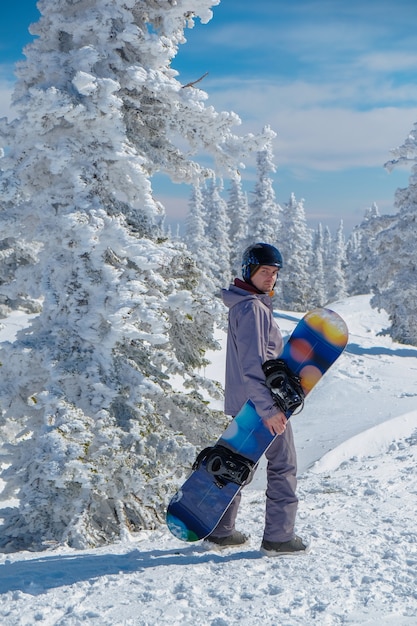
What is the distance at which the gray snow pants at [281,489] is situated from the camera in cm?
499

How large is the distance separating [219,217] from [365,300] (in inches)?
770

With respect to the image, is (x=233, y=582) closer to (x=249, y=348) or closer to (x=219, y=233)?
(x=249, y=348)

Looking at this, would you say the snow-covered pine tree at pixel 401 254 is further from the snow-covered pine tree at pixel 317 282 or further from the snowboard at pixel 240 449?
the snow-covered pine tree at pixel 317 282

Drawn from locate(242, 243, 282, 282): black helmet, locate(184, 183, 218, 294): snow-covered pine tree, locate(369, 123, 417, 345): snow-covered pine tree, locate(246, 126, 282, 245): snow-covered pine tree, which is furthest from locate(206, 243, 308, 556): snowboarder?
locate(184, 183, 218, 294): snow-covered pine tree

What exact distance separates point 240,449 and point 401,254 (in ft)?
74.8

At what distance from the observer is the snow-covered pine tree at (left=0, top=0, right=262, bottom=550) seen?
7445mm

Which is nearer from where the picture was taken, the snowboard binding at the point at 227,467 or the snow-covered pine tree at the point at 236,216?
Answer: the snowboard binding at the point at 227,467

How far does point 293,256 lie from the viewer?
57844 millimetres

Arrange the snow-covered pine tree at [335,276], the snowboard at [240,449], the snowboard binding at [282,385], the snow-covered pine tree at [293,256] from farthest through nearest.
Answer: the snow-covered pine tree at [335,276], the snow-covered pine tree at [293,256], the snowboard at [240,449], the snowboard binding at [282,385]

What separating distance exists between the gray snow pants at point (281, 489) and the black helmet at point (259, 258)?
4.50ft

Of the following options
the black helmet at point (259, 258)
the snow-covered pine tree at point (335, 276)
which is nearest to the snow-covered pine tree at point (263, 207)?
the snow-covered pine tree at point (335, 276)

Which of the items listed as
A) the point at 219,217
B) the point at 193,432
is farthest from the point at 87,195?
the point at 219,217

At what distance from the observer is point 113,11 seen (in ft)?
26.1

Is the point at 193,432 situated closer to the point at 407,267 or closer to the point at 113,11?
the point at 113,11
